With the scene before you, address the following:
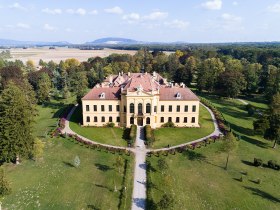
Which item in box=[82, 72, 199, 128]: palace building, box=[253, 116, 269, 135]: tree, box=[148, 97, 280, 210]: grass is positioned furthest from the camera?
box=[82, 72, 199, 128]: palace building

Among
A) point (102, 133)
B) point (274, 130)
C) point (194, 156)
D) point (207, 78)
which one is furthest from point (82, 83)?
point (274, 130)

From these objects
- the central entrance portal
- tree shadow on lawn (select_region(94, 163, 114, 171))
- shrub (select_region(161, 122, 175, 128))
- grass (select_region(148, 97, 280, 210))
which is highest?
the central entrance portal

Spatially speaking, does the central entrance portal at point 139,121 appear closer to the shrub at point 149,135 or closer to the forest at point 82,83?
the shrub at point 149,135

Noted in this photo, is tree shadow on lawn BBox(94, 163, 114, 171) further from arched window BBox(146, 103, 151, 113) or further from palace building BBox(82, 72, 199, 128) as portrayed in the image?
arched window BBox(146, 103, 151, 113)

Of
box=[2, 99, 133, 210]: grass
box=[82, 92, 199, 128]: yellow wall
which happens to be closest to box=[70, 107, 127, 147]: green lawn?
box=[82, 92, 199, 128]: yellow wall

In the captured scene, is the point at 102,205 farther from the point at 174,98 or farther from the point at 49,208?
the point at 174,98

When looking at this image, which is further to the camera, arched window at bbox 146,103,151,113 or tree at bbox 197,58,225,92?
tree at bbox 197,58,225,92

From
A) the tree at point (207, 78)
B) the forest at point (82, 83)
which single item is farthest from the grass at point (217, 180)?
the tree at point (207, 78)
